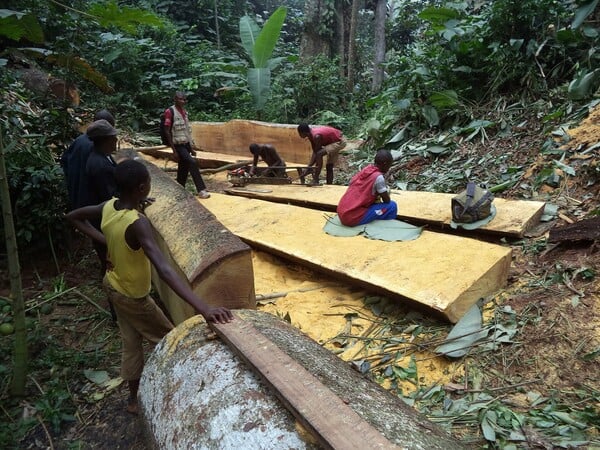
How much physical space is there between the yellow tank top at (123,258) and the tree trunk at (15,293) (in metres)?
0.54

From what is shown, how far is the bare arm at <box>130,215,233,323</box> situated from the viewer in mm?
2070

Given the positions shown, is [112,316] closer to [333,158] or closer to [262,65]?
[333,158]

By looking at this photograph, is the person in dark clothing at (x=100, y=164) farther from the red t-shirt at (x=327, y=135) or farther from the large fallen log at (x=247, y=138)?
the large fallen log at (x=247, y=138)

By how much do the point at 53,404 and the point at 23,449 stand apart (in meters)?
0.29

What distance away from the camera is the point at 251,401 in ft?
5.44

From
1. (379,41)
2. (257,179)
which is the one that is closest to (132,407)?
(257,179)

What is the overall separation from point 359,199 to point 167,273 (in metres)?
2.77

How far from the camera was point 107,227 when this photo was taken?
90.7 inches

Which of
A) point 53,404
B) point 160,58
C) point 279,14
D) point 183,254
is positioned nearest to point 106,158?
point 183,254

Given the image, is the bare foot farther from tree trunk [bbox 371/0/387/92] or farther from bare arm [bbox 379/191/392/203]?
tree trunk [bbox 371/0/387/92]

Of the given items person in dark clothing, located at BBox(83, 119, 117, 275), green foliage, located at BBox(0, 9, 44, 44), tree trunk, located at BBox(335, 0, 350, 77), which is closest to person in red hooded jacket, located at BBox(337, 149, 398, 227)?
person in dark clothing, located at BBox(83, 119, 117, 275)

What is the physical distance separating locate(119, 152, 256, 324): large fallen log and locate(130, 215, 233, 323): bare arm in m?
0.55

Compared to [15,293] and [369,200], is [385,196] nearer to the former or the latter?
[369,200]

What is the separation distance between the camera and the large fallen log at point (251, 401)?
1.48 m
